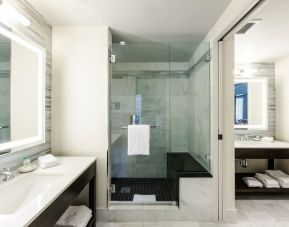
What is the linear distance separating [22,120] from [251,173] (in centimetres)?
346

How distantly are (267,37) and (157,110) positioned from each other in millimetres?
1684

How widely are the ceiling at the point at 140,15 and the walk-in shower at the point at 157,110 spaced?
257mm

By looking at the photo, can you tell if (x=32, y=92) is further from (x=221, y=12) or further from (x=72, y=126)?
(x=221, y=12)

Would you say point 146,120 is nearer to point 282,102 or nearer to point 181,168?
point 181,168

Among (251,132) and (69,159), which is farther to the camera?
(251,132)

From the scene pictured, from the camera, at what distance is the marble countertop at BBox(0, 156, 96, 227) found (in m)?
0.93

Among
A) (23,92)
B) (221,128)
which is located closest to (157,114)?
(221,128)

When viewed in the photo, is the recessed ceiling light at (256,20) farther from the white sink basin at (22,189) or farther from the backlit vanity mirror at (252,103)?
the white sink basin at (22,189)

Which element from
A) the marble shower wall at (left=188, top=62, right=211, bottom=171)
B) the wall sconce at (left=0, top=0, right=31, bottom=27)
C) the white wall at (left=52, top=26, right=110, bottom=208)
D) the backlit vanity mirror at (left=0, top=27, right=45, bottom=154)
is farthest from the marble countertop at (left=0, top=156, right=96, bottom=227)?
the marble shower wall at (left=188, top=62, right=211, bottom=171)

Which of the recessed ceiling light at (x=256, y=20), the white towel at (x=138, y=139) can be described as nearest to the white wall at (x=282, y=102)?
the recessed ceiling light at (x=256, y=20)

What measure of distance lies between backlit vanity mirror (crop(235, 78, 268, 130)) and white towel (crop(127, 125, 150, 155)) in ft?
5.77

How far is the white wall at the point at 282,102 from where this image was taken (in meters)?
3.28

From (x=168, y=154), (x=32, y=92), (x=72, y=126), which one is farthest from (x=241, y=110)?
(x=32, y=92)

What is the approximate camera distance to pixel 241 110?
3.46m
